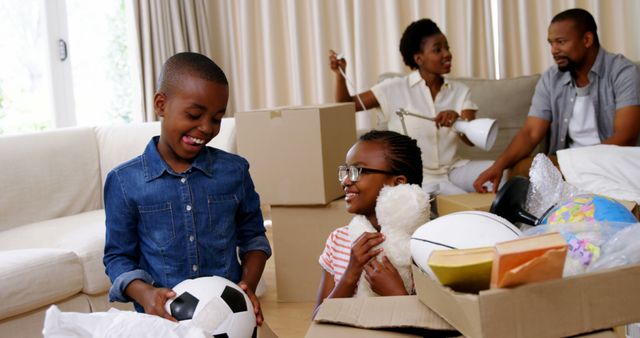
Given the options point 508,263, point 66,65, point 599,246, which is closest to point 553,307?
point 508,263

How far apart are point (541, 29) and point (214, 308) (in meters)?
3.34

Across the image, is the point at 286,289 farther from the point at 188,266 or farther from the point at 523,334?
the point at 523,334

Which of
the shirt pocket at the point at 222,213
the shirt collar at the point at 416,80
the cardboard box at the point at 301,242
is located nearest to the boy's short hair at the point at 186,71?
the shirt pocket at the point at 222,213

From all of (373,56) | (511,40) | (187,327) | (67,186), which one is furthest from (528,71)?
(187,327)

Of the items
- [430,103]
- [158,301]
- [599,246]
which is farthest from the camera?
[430,103]

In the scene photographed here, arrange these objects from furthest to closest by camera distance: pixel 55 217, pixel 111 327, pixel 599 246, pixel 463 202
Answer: pixel 55 217 < pixel 463 202 < pixel 111 327 < pixel 599 246

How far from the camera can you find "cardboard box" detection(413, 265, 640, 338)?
0.96 m

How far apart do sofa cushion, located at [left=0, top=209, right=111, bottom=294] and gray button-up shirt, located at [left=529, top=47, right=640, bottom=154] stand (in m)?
2.00

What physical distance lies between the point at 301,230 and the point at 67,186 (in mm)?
1131

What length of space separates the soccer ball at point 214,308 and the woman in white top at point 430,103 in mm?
1955

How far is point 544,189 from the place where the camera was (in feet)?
6.28

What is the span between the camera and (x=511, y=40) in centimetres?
432

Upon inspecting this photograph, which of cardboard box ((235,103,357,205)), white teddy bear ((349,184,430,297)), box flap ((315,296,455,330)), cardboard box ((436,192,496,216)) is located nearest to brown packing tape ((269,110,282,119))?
cardboard box ((235,103,357,205))

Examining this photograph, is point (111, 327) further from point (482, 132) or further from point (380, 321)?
point (482, 132)
